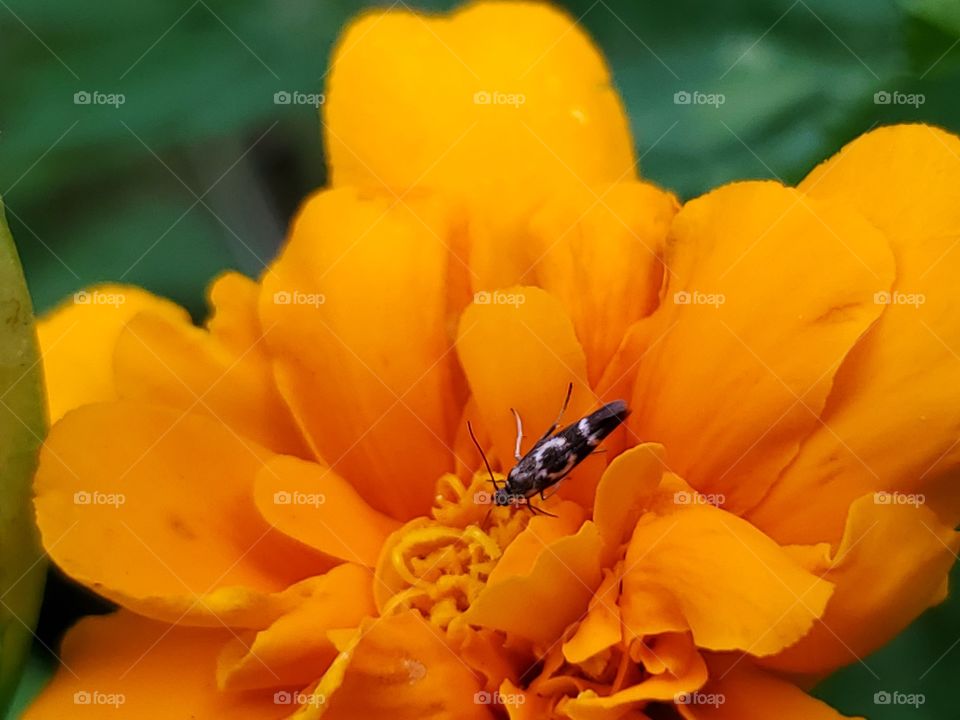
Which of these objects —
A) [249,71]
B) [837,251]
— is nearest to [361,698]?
[837,251]

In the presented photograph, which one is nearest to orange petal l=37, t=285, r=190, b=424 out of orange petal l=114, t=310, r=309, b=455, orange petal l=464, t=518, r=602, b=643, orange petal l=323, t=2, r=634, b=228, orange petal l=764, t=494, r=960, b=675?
orange petal l=114, t=310, r=309, b=455

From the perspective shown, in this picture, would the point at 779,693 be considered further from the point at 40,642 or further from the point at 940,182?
the point at 40,642

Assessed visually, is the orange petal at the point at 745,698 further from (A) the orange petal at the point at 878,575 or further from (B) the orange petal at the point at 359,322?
(B) the orange petal at the point at 359,322

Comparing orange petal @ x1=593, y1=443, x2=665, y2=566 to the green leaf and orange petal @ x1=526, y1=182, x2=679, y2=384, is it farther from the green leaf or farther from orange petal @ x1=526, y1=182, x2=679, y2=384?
the green leaf

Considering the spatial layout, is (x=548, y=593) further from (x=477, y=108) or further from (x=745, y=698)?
(x=477, y=108)

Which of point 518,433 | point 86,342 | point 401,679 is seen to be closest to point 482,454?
point 518,433
